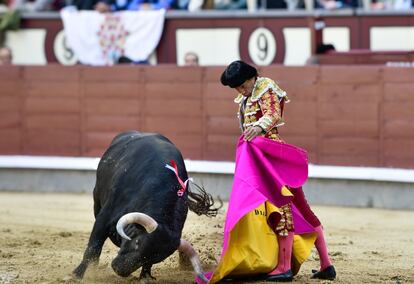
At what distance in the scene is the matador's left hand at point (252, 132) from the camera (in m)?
4.99

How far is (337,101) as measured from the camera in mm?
8445

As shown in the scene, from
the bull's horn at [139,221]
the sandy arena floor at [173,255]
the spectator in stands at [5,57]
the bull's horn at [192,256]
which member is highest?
the spectator in stands at [5,57]

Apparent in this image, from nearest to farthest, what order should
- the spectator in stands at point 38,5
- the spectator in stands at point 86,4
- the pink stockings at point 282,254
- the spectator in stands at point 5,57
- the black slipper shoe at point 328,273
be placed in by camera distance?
1. the pink stockings at point 282,254
2. the black slipper shoe at point 328,273
3. the spectator in stands at point 5,57
4. the spectator in stands at point 86,4
5. the spectator in stands at point 38,5

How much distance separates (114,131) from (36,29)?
6.47 ft

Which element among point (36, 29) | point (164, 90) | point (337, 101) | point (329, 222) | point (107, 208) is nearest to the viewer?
point (107, 208)

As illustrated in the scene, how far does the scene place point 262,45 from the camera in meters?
9.80

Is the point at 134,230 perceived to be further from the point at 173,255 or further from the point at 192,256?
the point at 173,255

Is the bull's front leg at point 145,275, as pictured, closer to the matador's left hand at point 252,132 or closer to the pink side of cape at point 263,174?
the pink side of cape at point 263,174

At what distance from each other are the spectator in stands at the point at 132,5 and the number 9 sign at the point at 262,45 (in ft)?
2.91

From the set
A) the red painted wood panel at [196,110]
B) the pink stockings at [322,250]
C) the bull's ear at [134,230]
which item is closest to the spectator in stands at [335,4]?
the red painted wood panel at [196,110]

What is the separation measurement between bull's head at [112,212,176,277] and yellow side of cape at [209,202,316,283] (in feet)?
1.46

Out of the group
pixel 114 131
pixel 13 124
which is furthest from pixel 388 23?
pixel 13 124

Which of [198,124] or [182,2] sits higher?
[182,2]

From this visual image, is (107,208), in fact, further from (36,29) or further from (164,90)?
(36,29)
